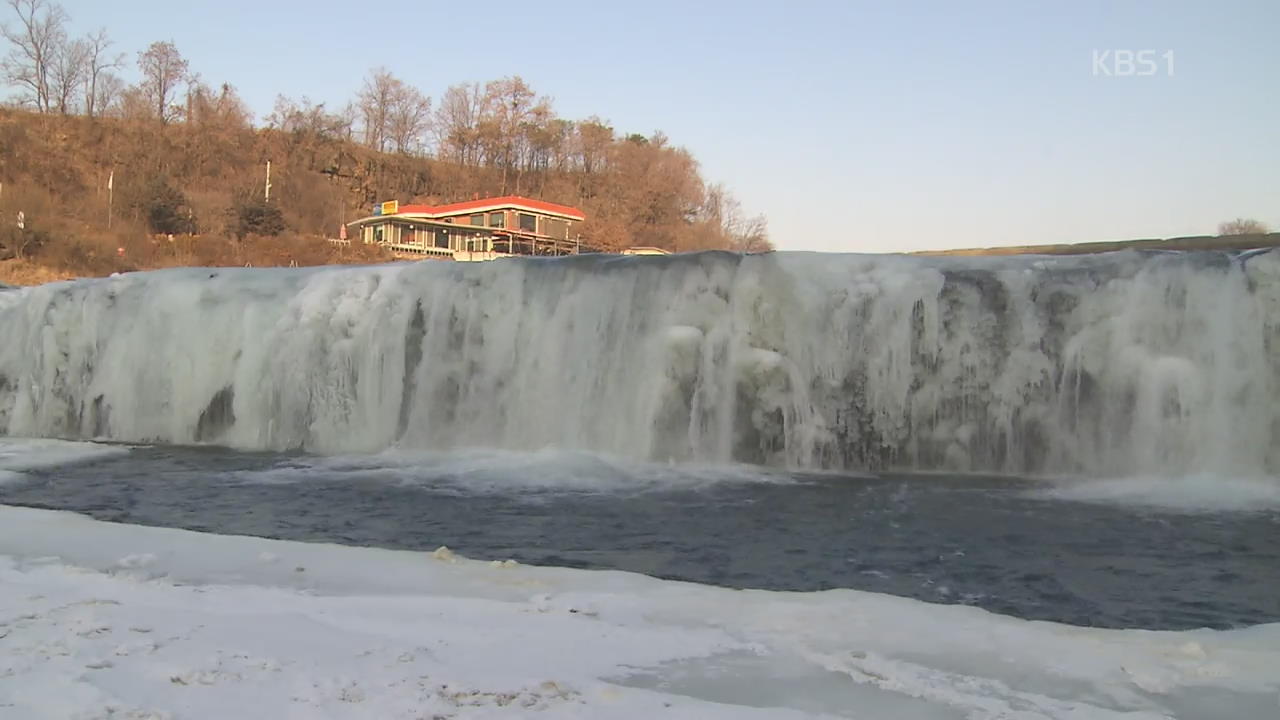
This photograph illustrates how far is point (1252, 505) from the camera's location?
21.0 feet

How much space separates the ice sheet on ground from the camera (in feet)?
25.9

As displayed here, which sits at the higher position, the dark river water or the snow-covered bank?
the snow-covered bank

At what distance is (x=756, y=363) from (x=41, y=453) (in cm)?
654

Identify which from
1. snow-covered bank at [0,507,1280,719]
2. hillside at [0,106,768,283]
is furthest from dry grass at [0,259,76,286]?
snow-covered bank at [0,507,1280,719]

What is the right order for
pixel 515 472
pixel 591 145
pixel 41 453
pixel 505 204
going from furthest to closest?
pixel 591 145
pixel 505 204
pixel 41 453
pixel 515 472

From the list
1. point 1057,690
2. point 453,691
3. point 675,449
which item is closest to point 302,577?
point 453,691

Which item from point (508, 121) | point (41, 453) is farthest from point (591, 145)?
point (41, 453)

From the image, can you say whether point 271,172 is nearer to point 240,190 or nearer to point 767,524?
point 240,190

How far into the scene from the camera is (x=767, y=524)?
568 cm

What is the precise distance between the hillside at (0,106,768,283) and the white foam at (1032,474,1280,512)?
2952cm

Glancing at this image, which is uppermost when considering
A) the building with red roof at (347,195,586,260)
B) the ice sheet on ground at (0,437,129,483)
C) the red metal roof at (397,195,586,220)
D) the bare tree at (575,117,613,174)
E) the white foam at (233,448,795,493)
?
the bare tree at (575,117,613,174)

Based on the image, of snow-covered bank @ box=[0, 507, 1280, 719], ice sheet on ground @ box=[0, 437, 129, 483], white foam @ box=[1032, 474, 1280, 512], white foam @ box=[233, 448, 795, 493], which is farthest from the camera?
ice sheet on ground @ box=[0, 437, 129, 483]

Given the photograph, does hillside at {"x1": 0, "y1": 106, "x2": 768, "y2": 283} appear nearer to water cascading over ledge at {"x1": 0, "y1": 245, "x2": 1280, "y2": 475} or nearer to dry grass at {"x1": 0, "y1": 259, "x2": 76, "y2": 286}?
dry grass at {"x1": 0, "y1": 259, "x2": 76, "y2": 286}

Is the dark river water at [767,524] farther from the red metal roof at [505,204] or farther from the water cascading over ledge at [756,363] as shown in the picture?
the red metal roof at [505,204]
